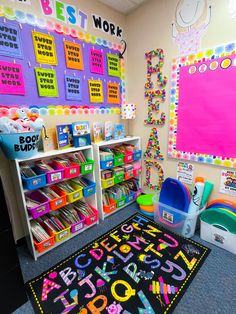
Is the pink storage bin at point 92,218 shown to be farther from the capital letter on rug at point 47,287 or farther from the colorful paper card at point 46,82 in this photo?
the colorful paper card at point 46,82

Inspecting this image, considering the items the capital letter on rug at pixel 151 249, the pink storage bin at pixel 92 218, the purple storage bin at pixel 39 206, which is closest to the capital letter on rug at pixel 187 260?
the capital letter on rug at pixel 151 249

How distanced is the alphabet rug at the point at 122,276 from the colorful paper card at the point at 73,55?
5.68ft

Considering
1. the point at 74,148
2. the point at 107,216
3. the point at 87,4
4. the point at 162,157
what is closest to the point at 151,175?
the point at 162,157

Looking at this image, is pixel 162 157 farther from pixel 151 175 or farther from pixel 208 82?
pixel 208 82

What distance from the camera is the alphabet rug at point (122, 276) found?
114 centimetres

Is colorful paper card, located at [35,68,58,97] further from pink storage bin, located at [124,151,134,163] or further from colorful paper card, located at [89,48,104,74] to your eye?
pink storage bin, located at [124,151,134,163]

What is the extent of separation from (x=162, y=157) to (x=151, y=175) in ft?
1.07

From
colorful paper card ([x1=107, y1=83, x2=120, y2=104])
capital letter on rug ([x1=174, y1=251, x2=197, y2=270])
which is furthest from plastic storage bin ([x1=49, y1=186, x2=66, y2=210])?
colorful paper card ([x1=107, y1=83, x2=120, y2=104])

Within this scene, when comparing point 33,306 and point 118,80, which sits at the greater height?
point 118,80

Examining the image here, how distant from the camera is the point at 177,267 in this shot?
138 centimetres

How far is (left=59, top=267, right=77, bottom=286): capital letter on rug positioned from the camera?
1294mm

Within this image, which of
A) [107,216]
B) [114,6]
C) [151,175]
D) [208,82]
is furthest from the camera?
[151,175]

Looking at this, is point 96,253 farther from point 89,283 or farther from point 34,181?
point 34,181

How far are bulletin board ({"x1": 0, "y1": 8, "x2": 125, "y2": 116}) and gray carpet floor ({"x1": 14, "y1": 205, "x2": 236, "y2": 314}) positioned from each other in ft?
4.17
